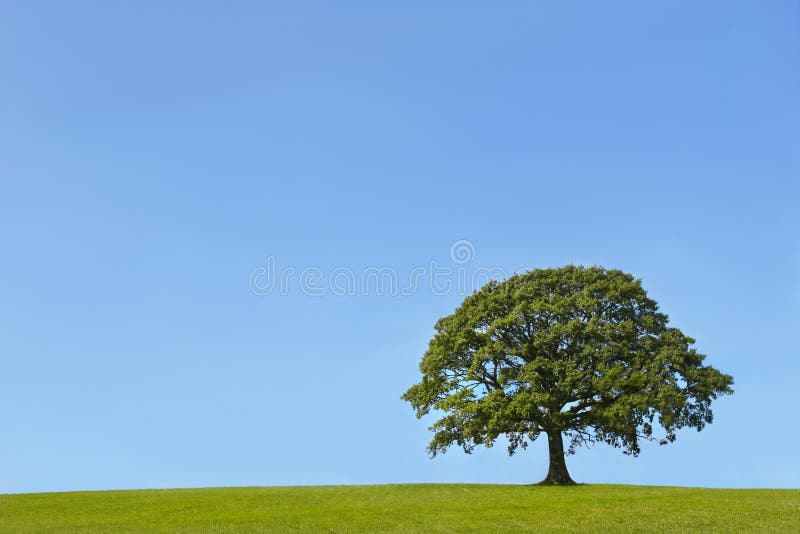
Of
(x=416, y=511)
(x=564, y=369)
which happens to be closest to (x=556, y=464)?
(x=564, y=369)

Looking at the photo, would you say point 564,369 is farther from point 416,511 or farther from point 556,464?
point 416,511

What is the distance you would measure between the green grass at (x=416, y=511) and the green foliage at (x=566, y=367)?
4.82 metres

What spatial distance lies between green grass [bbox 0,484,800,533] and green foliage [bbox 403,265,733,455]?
15.8 ft

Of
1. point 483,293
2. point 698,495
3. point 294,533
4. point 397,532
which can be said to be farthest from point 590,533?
point 483,293

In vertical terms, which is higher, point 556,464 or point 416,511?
point 556,464

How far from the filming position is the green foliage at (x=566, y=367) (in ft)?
161

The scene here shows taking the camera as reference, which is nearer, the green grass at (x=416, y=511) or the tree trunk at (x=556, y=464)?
the green grass at (x=416, y=511)

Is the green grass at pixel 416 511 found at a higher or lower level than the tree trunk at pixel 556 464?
lower

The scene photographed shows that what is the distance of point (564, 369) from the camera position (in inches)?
1975

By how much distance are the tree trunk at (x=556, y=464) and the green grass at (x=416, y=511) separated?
365 cm

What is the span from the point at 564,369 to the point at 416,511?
19240 mm

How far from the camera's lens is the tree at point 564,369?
4922cm

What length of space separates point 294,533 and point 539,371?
27.9 metres

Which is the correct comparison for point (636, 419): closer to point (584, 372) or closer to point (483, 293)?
point (584, 372)
